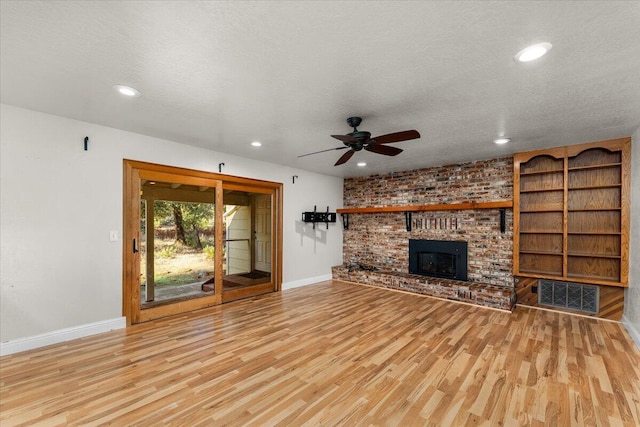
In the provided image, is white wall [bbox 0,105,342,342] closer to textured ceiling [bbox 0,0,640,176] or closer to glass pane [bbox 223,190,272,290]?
textured ceiling [bbox 0,0,640,176]

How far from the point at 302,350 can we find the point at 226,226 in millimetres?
2733

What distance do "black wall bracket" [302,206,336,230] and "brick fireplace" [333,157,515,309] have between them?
686 millimetres

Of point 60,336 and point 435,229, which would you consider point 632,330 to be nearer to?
point 435,229

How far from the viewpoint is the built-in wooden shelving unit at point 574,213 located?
405 centimetres

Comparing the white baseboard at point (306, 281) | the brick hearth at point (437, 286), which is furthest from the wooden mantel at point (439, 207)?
the white baseboard at point (306, 281)

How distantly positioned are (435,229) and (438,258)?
587 millimetres

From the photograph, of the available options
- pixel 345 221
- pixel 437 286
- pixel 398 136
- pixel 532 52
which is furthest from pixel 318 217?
pixel 532 52

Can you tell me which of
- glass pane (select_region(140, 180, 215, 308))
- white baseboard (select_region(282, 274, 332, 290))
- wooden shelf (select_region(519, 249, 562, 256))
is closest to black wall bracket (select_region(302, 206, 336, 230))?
white baseboard (select_region(282, 274, 332, 290))

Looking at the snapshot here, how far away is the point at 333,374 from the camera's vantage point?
2537mm

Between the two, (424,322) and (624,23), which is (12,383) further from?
(624,23)

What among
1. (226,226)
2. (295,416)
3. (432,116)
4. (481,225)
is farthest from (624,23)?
(226,226)

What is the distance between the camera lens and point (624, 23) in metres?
1.65

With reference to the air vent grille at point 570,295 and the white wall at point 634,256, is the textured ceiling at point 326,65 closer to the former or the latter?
the white wall at point 634,256

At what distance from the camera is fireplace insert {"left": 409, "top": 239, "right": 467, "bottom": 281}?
5.39 m
